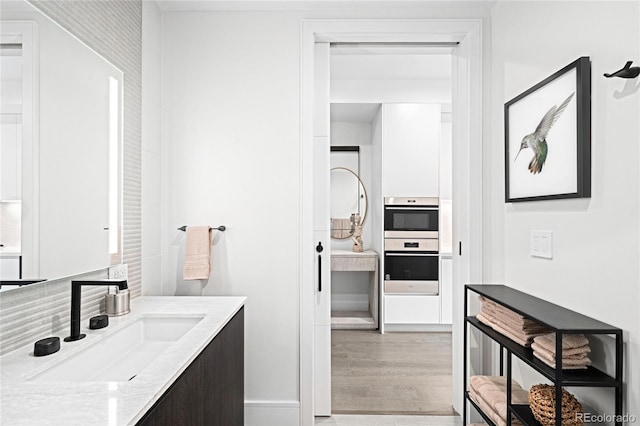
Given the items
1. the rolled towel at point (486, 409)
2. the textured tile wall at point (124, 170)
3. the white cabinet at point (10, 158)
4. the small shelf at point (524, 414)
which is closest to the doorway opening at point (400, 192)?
the rolled towel at point (486, 409)

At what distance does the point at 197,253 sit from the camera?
2566mm

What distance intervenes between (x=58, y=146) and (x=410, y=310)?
12.6ft

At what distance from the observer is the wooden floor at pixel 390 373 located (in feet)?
9.60

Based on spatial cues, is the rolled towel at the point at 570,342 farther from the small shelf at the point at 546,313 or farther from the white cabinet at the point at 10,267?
the white cabinet at the point at 10,267

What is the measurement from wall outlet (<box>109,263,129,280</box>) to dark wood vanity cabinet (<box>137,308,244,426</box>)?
597 mm

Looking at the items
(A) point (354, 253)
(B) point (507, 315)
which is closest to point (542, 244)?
(B) point (507, 315)

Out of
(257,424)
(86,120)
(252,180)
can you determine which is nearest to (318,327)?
(257,424)

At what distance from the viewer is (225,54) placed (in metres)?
2.64

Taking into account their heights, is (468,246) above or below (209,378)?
above

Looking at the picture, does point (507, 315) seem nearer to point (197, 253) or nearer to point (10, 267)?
point (197, 253)

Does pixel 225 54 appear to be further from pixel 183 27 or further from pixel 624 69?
pixel 624 69

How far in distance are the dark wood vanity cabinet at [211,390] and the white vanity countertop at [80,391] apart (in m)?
0.04

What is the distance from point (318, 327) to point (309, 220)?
717mm

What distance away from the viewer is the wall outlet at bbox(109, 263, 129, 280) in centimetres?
203
